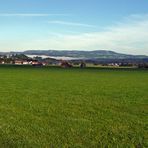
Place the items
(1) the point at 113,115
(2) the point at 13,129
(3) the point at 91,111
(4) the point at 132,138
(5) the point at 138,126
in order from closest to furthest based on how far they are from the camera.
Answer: (4) the point at 132,138, (2) the point at 13,129, (5) the point at 138,126, (1) the point at 113,115, (3) the point at 91,111

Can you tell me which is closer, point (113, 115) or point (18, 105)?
point (113, 115)

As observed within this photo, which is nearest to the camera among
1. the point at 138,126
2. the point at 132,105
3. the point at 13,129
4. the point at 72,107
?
the point at 13,129

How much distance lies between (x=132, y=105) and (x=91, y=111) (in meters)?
3.62

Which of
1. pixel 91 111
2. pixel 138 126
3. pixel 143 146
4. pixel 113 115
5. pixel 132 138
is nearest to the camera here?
pixel 143 146

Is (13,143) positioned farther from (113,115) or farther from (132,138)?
(113,115)

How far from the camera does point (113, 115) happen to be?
1716 centimetres

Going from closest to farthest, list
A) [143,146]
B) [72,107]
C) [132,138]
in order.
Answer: [143,146] → [132,138] → [72,107]

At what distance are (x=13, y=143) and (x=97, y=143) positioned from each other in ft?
7.26

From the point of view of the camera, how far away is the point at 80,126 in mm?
14258

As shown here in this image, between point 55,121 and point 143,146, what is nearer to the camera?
point 143,146

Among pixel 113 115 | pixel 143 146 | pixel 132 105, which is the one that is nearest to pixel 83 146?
pixel 143 146

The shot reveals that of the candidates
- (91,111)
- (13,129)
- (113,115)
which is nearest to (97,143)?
(13,129)

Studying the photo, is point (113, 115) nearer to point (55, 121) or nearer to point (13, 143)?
point (55, 121)

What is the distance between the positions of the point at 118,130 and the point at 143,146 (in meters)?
2.36
